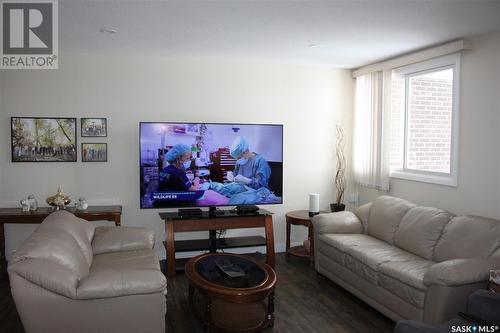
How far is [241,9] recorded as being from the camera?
128 inches

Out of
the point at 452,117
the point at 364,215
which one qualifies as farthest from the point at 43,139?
the point at 452,117

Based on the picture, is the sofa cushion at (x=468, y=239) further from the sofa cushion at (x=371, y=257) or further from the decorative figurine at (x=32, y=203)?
the decorative figurine at (x=32, y=203)

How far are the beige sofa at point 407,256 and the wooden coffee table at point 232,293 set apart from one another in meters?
0.91

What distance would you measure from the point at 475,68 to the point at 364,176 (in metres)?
2.04

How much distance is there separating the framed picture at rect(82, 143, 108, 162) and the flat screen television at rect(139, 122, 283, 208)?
0.58 meters

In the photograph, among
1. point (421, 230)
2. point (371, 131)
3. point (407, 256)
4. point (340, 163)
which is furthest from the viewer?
point (340, 163)

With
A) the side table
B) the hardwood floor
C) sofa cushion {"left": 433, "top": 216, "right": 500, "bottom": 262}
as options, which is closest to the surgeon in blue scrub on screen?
the side table

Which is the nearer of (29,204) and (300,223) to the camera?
(29,204)

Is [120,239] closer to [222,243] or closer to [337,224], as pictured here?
[222,243]

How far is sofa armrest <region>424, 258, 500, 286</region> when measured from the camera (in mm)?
2945

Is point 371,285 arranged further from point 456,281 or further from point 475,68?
point 475,68

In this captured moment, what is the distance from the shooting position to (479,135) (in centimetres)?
404

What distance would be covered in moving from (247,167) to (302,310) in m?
1.95

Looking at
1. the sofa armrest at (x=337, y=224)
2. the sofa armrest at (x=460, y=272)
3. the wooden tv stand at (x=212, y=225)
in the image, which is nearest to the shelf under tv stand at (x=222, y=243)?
the wooden tv stand at (x=212, y=225)
